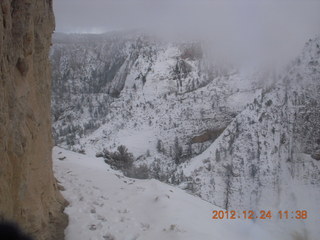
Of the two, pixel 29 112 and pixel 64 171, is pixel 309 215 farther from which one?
pixel 29 112

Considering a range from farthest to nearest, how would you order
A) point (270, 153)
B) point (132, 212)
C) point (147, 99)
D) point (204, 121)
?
point (147, 99) < point (204, 121) < point (270, 153) < point (132, 212)

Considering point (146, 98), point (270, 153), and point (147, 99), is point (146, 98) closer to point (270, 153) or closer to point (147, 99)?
point (147, 99)

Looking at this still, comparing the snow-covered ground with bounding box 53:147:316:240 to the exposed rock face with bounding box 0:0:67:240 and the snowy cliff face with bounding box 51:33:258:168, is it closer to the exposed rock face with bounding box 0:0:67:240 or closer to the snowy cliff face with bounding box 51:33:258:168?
the exposed rock face with bounding box 0:0:67:240

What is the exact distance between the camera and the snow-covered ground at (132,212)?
6.60 metres

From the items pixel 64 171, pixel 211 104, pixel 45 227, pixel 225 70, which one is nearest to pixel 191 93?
pixel 211 104

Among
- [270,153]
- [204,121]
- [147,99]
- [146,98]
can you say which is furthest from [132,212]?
[146,98]

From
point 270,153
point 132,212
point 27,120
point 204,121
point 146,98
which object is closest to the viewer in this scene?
point 27,120

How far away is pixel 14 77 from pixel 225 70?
228 feet

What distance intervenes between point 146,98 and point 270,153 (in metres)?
33.9

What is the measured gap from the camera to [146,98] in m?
64.6

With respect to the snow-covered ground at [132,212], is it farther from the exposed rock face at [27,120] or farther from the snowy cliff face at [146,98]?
the snowy cliff face at [146,98]

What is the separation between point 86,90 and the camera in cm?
9162

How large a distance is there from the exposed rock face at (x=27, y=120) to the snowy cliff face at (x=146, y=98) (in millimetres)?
35310

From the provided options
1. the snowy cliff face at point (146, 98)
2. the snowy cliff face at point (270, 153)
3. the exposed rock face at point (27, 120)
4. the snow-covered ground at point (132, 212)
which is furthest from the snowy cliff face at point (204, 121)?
the exposed rock face at point (27, 120)
